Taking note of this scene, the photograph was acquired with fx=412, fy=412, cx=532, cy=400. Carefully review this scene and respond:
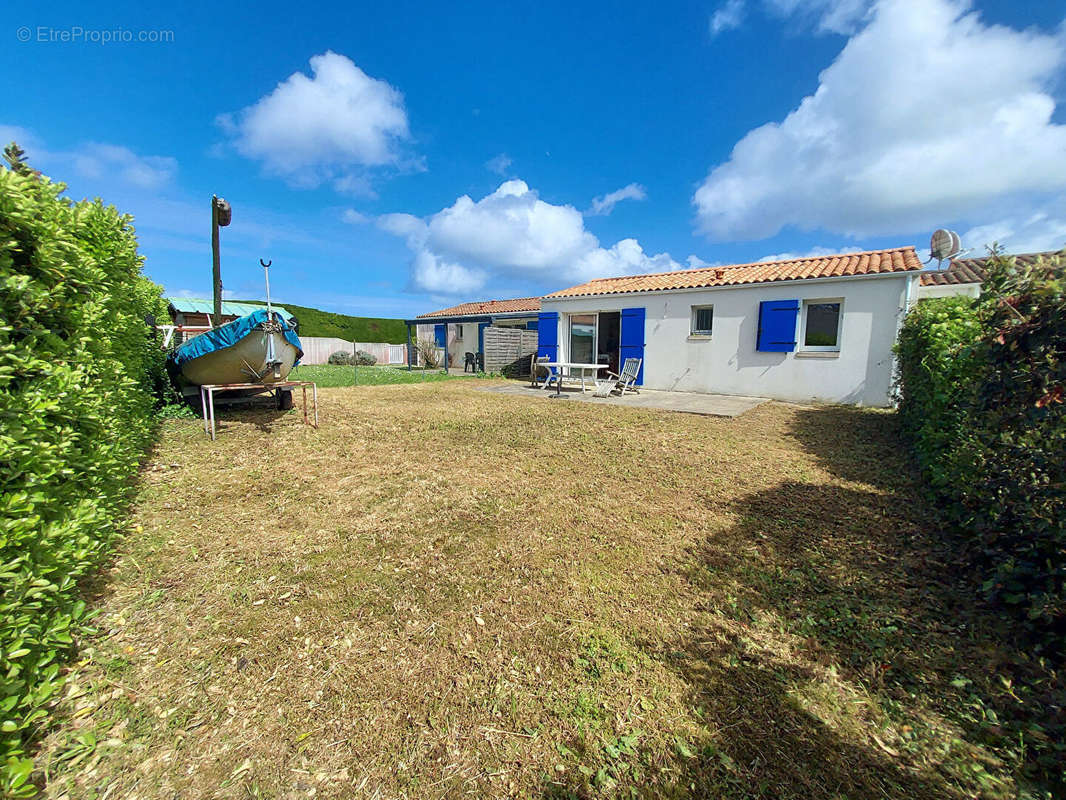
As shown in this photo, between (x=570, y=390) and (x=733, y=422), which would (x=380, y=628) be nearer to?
(x=733, y=422)

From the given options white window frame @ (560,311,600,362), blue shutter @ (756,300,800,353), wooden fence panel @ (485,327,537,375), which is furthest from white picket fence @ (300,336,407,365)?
blue shutter @ (756,300,800,353)

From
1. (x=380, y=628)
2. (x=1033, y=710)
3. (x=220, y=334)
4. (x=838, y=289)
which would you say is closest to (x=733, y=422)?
(x=838, y=289)

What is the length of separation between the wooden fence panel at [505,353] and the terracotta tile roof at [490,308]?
11.1 feet

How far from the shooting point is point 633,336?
11875mm

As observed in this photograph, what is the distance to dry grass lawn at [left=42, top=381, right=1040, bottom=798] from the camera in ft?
5.08

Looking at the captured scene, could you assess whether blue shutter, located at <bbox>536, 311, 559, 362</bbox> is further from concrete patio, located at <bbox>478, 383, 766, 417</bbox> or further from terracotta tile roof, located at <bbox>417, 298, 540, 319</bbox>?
terracotta tile roof, located at <bbox>417, 298, 540, 319</bbox>

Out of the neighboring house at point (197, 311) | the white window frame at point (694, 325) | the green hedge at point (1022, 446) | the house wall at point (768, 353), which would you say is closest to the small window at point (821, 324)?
the house wall at point (768, 353)

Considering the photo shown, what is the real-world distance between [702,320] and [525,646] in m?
10.5

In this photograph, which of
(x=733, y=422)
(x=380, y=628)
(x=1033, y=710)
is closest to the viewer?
(x=1033, y=710)

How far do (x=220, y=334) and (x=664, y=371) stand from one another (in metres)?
9.85

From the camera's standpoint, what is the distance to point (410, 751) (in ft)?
5.30

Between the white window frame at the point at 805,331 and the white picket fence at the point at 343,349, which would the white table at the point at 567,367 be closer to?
the white window frame at the point at 805,331

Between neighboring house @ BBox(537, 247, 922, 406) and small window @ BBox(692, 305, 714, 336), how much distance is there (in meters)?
0.03

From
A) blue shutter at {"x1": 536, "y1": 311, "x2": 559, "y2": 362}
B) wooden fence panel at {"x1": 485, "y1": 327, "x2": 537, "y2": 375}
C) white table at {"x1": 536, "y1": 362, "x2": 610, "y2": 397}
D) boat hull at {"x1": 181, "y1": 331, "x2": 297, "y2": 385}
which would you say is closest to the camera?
boat hull at {"x1": 181, "y1": 331, "x2": 297, "y2": 385}
